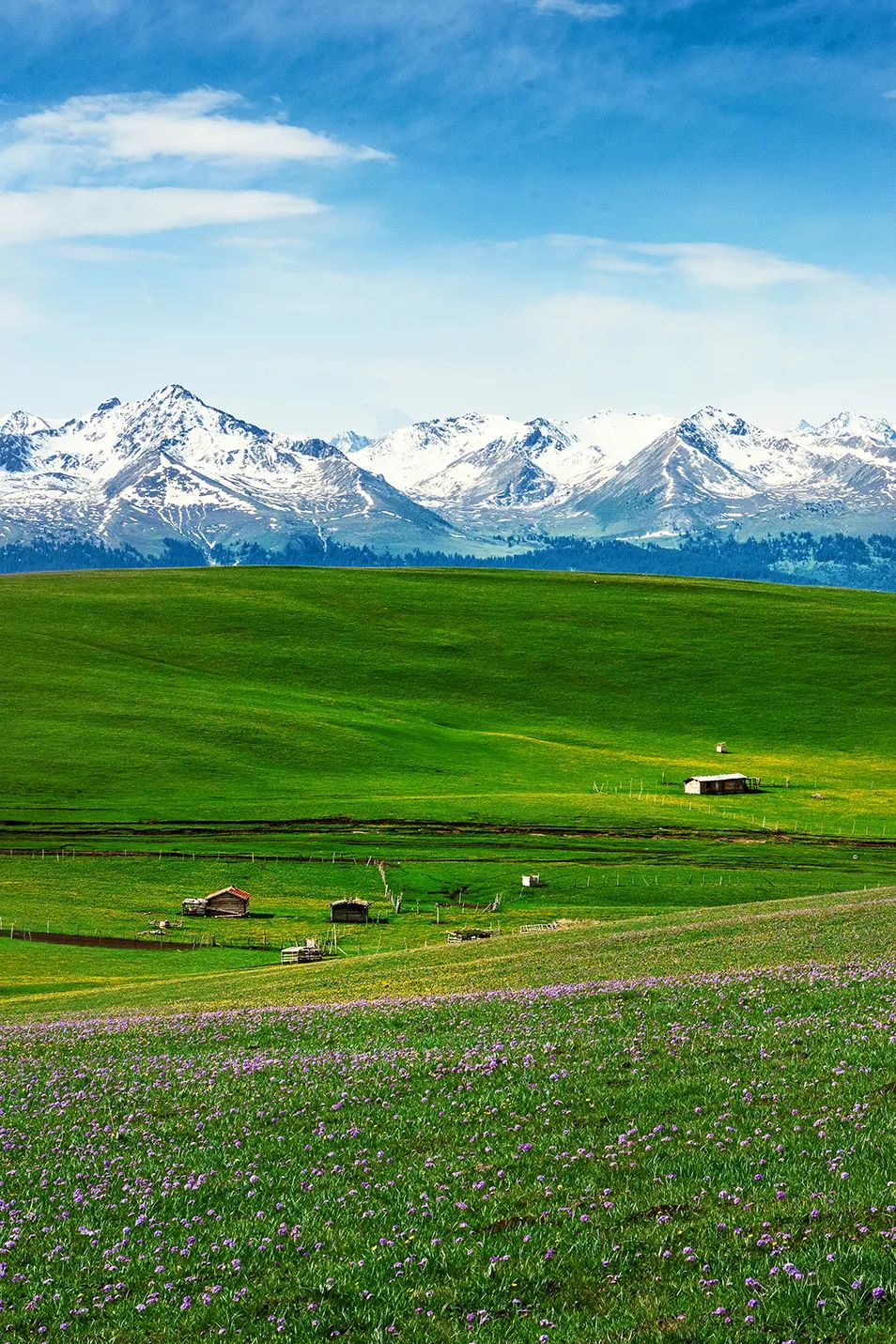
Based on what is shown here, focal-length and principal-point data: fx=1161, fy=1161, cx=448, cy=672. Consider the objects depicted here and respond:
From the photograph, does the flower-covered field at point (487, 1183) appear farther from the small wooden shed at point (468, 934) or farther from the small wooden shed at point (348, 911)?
the small wooden shed at point (348, 911)

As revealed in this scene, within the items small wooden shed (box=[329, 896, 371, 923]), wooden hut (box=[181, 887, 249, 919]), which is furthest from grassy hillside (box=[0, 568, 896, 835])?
small wooden shed (box=[329, 896, 371, 923])

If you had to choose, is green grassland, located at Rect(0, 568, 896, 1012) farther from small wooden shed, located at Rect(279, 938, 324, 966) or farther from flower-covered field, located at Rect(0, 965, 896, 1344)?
flower-covered field, located at Rect(0, 965, 896, 1344)

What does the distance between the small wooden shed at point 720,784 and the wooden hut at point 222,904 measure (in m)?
62.1

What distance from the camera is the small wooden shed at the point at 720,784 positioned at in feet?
452

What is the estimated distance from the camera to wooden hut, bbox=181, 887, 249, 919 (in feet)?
308

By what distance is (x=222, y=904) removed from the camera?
94.8m

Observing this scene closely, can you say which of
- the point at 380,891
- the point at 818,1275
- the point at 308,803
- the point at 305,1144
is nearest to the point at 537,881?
the point at 380,891

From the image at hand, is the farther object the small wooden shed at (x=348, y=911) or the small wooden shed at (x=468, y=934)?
the small wooden shed at (x=348, y=911)

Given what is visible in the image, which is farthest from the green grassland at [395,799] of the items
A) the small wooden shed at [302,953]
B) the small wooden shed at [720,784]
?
the small wooden shed at [720,784]

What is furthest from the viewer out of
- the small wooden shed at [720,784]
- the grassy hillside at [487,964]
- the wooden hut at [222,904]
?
the small wooden shed at [720,784]

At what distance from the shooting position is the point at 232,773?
14000 centimetres

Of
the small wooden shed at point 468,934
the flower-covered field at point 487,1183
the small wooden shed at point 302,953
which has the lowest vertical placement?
the small wooden shed at point 468,934

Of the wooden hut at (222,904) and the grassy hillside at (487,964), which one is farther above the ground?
the grassy hillside at (487,964)

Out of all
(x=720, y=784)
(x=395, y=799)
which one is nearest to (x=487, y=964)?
(x=395, y=799)
